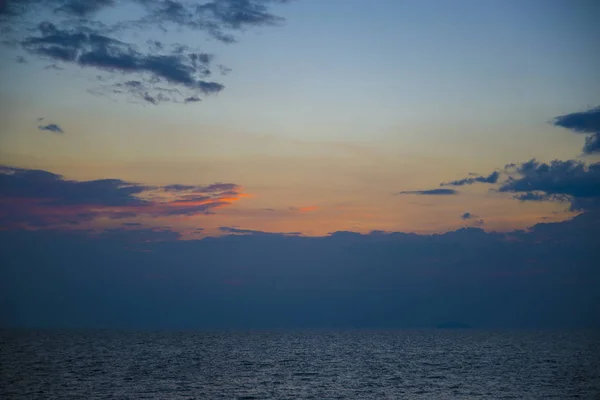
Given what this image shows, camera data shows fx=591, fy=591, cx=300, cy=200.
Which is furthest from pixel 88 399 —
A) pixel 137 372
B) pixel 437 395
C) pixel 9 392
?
pixel 437 395

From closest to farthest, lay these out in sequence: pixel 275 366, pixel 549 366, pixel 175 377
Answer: pixel 175 377, pixel 275 366, pixel 549 366

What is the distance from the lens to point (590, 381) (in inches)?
3406

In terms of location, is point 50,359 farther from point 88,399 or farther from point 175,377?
point 88,399

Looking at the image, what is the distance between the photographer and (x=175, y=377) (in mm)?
86375

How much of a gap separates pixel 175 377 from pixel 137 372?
10.5m

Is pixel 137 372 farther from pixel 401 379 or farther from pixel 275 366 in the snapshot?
pixel 401 379

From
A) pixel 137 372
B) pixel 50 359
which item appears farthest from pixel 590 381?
pixel 50 359

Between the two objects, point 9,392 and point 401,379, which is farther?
point 401,379

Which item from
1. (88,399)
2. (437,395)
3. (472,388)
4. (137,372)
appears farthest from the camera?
(137,372)

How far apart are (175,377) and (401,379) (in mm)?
33133

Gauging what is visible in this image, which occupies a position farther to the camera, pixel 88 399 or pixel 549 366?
pixel 549 366

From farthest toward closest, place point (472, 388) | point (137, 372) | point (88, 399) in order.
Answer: point (137, 372) → point (472, 388) → point (88, 399)

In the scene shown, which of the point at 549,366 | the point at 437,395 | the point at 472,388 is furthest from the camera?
the point at 549,366

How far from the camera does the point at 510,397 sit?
70.2 metres
